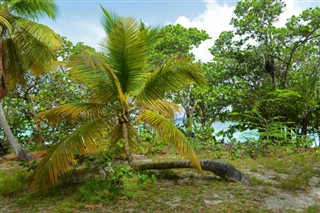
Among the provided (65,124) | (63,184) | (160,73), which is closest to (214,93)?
(65,124)

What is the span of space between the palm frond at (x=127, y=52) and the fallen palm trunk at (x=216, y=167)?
172 cm

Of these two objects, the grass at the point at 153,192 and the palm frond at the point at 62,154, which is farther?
the palm frond at the point at 62,154

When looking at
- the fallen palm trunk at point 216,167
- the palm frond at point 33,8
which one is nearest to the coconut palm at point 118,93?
the fallen palm trunk at point 216,167

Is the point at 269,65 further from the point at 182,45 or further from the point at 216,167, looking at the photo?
the point at 216,167

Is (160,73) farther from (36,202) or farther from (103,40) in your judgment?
(36,202)

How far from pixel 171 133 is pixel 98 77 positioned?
6.05 feet

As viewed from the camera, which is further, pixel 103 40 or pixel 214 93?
pixel 214 93

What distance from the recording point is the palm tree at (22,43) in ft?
27.7

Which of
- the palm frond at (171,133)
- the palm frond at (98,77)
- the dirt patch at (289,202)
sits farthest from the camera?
the palm frond at (98,77)

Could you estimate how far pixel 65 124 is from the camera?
10227mm

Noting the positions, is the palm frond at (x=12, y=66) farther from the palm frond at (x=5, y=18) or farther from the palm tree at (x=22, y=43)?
the palm frond at (x=5, y=18)

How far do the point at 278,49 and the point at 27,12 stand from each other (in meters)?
10.9

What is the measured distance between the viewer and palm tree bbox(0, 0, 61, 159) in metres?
8.45

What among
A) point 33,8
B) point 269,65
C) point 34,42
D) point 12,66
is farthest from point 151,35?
point 269,65
